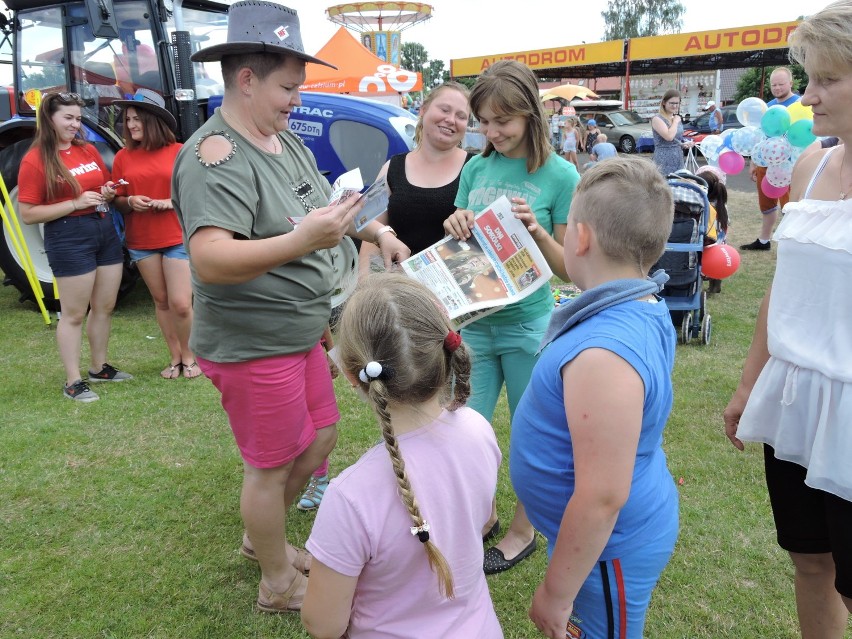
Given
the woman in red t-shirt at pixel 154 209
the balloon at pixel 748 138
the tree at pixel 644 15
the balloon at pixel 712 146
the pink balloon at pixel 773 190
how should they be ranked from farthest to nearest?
the tree at pixel 644 15 < the balloon at pixel 712 146 < the balloon at pixel 748 138 < the pink balloon at pixel 773 190 < the woman in red t-shirt at pixel 154 209

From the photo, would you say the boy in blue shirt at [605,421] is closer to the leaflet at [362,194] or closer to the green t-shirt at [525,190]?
the leaflet at [362,194]

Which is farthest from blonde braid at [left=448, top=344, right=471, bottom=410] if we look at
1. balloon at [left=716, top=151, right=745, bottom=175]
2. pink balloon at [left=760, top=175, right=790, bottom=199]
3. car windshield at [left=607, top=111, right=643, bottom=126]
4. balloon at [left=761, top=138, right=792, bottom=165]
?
car windshield at [left=607, top=111, right=643, bottom=126]

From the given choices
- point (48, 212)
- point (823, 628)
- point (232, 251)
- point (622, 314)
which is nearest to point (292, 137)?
point (232, 251)

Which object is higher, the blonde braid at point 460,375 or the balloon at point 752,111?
the balloon at point 752,111

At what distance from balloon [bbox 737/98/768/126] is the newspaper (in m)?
5.10

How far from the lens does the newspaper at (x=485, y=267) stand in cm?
206

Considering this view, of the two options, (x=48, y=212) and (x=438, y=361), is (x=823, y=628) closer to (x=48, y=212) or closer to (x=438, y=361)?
(x=438, y=361)

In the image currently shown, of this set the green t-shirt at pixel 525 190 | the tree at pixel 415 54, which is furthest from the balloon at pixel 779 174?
the tree at pixel 415 54

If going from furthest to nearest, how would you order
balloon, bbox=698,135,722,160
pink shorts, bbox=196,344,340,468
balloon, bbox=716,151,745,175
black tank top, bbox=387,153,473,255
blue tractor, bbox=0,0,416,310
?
balloon, bbox=698,135,722,160 < balloon, bbox=716,151,745,175 < blue tractor, bbox=0,0,416,310 < black tank top, bbox=387,153,473,255 < pink shorts, bbox=196,344,340,468

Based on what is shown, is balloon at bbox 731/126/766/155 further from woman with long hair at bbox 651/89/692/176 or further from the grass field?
the grass field

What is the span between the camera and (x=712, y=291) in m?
6.04

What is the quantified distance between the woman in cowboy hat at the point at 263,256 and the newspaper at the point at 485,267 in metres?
0.35

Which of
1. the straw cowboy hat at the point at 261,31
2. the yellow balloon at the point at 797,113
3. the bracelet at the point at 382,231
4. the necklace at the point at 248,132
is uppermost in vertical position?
the straw cowboy hat at the point at 261,31

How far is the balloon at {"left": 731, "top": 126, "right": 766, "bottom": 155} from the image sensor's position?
607 cm
